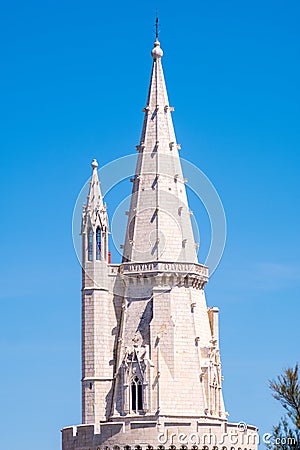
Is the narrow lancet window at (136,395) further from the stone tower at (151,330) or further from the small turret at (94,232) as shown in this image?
the small turret at (94,232)

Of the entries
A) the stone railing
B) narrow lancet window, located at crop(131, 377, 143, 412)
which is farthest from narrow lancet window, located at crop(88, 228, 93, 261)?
narrow lancet window, located at crop(131, 377, 143, 412)

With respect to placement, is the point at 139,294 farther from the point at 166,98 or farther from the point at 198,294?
the point at 166,98

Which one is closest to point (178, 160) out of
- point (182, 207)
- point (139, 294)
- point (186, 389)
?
point (182, 207)

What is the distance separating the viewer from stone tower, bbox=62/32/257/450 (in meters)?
103

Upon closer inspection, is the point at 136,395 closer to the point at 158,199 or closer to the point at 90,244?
the point at 90,244

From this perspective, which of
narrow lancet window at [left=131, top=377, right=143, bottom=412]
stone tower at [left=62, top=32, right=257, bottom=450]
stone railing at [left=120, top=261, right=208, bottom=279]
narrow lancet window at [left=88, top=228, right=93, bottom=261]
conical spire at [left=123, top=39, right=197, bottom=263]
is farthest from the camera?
conical spire at [left=123, top=39, right=197, bottom=263]

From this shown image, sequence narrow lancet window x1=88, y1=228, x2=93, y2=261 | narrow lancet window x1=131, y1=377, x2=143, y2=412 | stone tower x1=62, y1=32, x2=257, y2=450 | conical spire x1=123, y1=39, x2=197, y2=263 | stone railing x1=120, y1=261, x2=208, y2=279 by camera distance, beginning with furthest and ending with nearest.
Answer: conical spire x1=123, y1=39, x2=197, y2=263 < narrow lancet window x1=88, y1=228, x2=93, y2=261 < stone railing x1=120, y1=261, x2=208, y2=279 < narrow lancet window x1=131, y1=377, x2=143, y2=412 < stone tower x1=62, y1=32, x2=257, y2=450

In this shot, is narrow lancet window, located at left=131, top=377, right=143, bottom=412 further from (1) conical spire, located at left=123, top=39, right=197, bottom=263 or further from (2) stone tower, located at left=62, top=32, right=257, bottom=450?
(1) conical spire, located at left=123, top=39, right=197, bottom=263

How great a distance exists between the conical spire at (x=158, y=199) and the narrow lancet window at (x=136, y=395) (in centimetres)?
941

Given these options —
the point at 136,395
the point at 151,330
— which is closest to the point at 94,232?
the point at 151,330

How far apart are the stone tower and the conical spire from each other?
0.08 meters

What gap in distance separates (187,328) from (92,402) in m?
8.75

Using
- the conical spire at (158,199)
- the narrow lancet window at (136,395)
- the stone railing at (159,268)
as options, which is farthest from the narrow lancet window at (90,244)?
the narrow lancet window at (136,395)

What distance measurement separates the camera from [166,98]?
373ft
